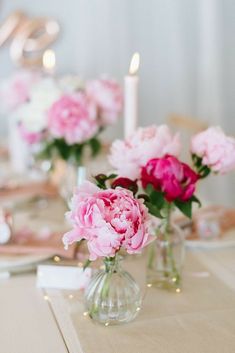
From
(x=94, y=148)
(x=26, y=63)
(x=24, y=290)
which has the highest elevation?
(x=26, y=63)

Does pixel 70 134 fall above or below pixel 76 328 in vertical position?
above

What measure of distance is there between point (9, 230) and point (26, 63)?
61.7 inches

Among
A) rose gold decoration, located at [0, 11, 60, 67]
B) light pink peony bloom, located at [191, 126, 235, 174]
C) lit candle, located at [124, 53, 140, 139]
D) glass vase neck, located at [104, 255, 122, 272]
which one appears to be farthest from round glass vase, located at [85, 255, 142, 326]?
rose gold decoration, located at [0, 11, 60, 67]

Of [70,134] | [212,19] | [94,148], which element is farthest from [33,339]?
[212,19]

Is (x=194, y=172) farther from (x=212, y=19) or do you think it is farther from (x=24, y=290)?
(x=212, y=19)

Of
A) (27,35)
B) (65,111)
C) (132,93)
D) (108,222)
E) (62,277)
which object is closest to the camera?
(108,222)

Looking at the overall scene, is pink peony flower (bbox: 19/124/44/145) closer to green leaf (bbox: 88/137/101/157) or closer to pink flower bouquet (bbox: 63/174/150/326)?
green leaf (bbox: 88/137/101/157)

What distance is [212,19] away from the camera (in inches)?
64.7

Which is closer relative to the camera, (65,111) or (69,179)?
(65,111)

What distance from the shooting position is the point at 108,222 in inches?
28.0

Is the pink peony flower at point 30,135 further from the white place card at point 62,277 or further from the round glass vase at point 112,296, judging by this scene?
the round glass vase at point 112,296

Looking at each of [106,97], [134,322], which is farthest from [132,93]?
[134,322]

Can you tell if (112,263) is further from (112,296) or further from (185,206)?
(185,206)

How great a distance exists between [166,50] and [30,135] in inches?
29.9
